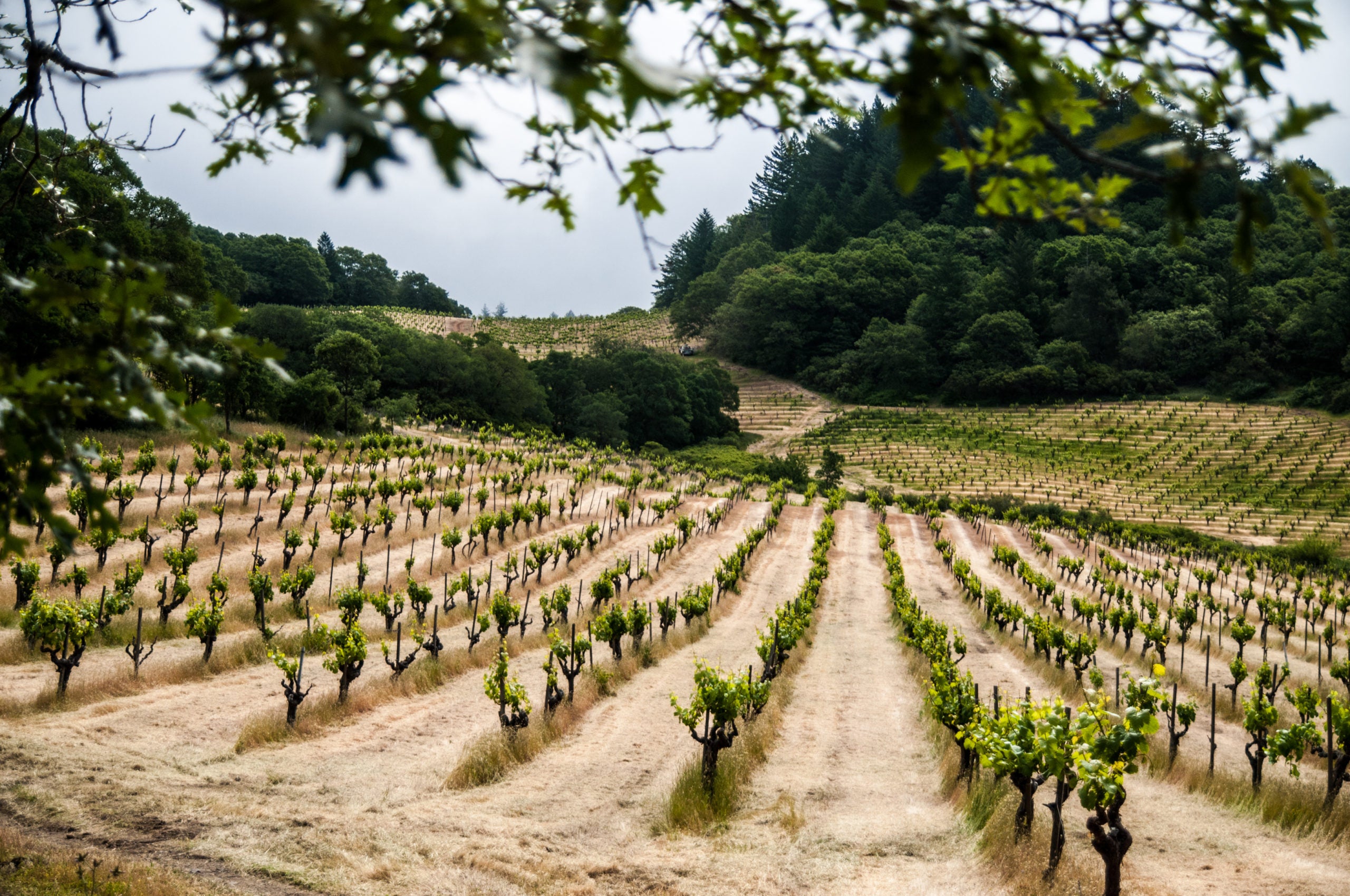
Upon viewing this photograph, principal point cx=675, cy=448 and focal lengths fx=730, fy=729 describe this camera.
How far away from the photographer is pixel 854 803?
765 cm

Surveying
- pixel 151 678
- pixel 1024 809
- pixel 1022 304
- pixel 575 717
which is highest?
pixel 1022 304

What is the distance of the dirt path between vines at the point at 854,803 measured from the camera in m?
6.05

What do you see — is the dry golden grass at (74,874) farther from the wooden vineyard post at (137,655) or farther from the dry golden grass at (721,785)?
the wooden vineyard post at (137,655)

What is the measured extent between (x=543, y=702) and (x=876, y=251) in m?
79.0

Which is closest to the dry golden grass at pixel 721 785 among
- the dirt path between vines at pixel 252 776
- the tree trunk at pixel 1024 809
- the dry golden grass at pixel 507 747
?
the dirt path between vines at pixel 252 776

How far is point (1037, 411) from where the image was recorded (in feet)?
193

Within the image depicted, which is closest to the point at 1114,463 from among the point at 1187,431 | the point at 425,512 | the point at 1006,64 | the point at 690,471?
the point at 1187,431

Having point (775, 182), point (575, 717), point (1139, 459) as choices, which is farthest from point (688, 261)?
point (575, 717)

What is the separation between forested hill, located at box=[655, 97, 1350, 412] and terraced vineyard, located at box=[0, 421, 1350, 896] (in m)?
44.8

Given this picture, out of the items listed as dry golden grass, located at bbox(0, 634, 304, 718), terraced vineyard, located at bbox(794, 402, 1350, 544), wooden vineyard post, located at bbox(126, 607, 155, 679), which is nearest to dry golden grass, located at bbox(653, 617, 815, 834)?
dry golden grass, located at bbox(0, 634, 304, 718)

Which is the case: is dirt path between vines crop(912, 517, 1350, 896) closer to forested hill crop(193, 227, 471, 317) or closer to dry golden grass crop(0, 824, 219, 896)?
dry golden grass crop(0, 824, 219, 896)

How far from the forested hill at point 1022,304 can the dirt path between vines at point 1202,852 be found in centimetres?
5353

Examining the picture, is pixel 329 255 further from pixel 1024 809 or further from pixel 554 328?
pixel 1024 809

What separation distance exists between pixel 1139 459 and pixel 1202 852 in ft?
165
